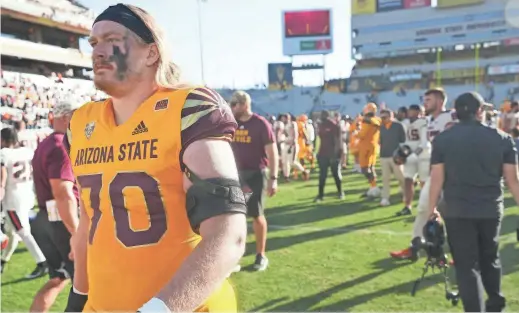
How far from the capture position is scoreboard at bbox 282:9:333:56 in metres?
57.0

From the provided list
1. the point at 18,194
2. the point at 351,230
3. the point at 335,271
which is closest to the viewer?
the point at 335,271

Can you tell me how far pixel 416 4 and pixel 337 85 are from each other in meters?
17.5

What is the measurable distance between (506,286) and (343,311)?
1.79 m

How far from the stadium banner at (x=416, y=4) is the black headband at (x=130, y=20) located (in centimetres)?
6937

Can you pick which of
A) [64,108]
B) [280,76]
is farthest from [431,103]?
[280,76]

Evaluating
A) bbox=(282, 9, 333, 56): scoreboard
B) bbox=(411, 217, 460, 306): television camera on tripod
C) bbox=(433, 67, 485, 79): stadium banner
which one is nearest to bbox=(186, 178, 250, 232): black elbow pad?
bbox=(411, 217, 460, 306): television camera on tripod

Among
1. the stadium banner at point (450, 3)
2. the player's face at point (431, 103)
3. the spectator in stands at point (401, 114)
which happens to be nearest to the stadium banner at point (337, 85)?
the stadium banner at point (450, 3)

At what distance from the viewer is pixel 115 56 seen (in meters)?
1.71

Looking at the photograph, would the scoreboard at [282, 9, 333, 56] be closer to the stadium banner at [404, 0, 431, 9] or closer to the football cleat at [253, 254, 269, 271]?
the stadium banner at [404, 0, 431, 9]

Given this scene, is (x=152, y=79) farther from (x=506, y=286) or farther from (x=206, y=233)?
(x=506, y=286)

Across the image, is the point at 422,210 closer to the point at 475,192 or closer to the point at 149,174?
the point at 475,192

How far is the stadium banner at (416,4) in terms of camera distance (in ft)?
213

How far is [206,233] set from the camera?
1.40 m

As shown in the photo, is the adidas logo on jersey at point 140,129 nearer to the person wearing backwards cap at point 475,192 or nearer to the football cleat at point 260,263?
the person wearing backwards cap at point 475,192
